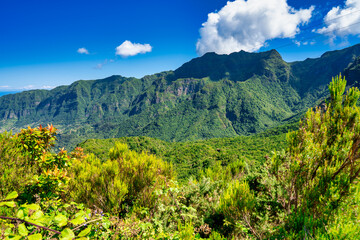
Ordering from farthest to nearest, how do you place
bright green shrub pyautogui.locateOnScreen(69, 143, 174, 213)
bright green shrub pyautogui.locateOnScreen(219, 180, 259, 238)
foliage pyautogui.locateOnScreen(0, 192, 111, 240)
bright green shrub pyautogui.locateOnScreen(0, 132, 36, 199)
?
bright green shrub pyautogui.locateOnScreen(69, 143, 174, 213)
bright green shrub pyautogui.locateOnScreen(219, 180, 259, 238)
bright green shrub pyautogui.locateOnScreen(0, 132, 36, 199)
foliage pyautogui.locateOnScreen(0, 192, 111, 240)

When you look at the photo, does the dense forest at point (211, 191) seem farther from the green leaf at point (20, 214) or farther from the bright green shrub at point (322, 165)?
the green leaf at point (20, 214)

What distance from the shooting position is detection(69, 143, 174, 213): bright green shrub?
396cm

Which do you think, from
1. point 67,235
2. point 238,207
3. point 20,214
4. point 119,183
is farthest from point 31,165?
point 238,207

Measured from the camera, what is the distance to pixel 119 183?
3.95 m

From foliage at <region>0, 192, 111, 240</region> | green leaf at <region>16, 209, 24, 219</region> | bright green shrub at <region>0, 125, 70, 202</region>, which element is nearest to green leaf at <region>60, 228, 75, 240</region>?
foliage at <region>0, 192, 111, 240</region>

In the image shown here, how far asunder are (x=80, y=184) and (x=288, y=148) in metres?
5.15

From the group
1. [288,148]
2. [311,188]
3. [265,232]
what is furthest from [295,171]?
[265,232]

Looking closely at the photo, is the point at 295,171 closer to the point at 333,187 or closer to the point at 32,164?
the point at 333,187

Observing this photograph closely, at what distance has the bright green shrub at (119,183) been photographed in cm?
396

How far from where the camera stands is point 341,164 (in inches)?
125

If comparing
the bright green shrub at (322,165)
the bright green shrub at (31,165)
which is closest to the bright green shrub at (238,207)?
the bright green shrub at (322,165)

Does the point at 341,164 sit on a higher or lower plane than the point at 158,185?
higher

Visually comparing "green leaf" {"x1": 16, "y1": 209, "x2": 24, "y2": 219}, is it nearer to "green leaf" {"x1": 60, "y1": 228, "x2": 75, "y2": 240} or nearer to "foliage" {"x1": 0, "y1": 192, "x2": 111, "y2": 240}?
"foliage" {"x1": 0, "y1": 192, "x2": 111, "y2": 240}

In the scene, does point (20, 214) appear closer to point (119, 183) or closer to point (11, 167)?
point (119, 183)
